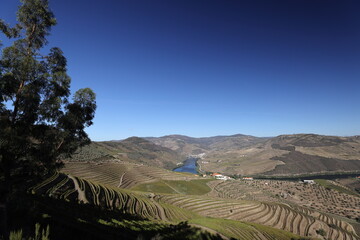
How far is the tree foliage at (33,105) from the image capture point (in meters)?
11.1

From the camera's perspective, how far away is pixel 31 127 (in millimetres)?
12141

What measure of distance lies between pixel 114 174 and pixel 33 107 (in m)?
103

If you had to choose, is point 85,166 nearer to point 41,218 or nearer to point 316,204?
point 41,218

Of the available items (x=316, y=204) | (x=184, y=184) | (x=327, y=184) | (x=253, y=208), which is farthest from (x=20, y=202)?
(x=327, y=184)

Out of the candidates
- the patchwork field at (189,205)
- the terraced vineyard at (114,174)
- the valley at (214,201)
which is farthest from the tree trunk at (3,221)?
the terraced vineyard at (114,174)

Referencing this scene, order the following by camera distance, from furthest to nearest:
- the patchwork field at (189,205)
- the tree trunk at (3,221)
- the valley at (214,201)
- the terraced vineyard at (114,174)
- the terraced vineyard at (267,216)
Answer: the terraced vineyard at (114,174), the terraced vineyard at (267,216), the valley at (214,201), the patchwork field at (189,205), the tree trunk at (3,221)

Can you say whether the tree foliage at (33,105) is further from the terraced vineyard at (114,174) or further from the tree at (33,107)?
the terraced vineyard at (114,174)

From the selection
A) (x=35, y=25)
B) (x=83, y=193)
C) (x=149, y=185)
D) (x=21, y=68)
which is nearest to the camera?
(x=21, y=68)

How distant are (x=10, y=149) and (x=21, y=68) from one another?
5354mm

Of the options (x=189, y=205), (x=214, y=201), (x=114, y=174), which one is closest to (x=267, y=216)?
(x=214, y=201)

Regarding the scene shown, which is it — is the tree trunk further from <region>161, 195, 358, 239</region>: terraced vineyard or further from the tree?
<region>161, 195, 358, 239</region>: terraced vineyard

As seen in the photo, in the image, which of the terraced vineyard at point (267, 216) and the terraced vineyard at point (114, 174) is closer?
the terraced vineyard at point (267, 216)

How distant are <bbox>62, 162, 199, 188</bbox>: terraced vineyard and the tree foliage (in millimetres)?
77278

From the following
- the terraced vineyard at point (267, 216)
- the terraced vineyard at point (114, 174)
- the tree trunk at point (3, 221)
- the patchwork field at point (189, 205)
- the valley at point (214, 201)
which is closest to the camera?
the tree trunk at point (3, 221)
